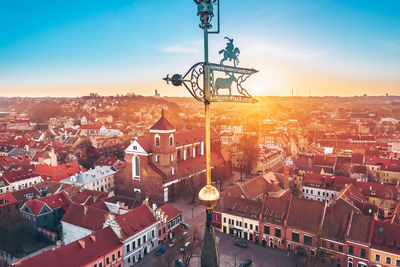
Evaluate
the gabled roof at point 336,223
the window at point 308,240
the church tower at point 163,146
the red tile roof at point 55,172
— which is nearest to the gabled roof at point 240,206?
the window at point 308,240

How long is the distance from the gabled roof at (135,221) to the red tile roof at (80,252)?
1.18m

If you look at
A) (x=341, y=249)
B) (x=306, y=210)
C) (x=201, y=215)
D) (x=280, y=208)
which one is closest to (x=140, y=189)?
(x=201, y=215)

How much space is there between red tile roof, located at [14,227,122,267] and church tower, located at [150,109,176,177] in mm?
17805

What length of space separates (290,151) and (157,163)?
54.1 meters

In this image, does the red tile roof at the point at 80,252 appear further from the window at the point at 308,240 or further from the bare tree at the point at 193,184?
the bare tree at the point at 193,184

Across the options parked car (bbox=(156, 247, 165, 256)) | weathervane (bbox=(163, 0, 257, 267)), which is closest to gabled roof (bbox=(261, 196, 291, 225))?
parked car (bbox=(156, 247, 165, 256))

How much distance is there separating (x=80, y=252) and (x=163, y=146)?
22.3m

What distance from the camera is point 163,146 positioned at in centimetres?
4409

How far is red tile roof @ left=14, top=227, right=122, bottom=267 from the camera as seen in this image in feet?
69.8

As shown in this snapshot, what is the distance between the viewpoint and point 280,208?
3231 cm

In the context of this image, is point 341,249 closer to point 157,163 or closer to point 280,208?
point 280,208

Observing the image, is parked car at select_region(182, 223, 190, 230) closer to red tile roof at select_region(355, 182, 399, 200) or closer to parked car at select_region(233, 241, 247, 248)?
parked car at select_region(233, 241, 247, 248)

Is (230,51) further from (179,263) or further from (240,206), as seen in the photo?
(240,206)

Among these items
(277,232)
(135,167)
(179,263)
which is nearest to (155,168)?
(135,167)
